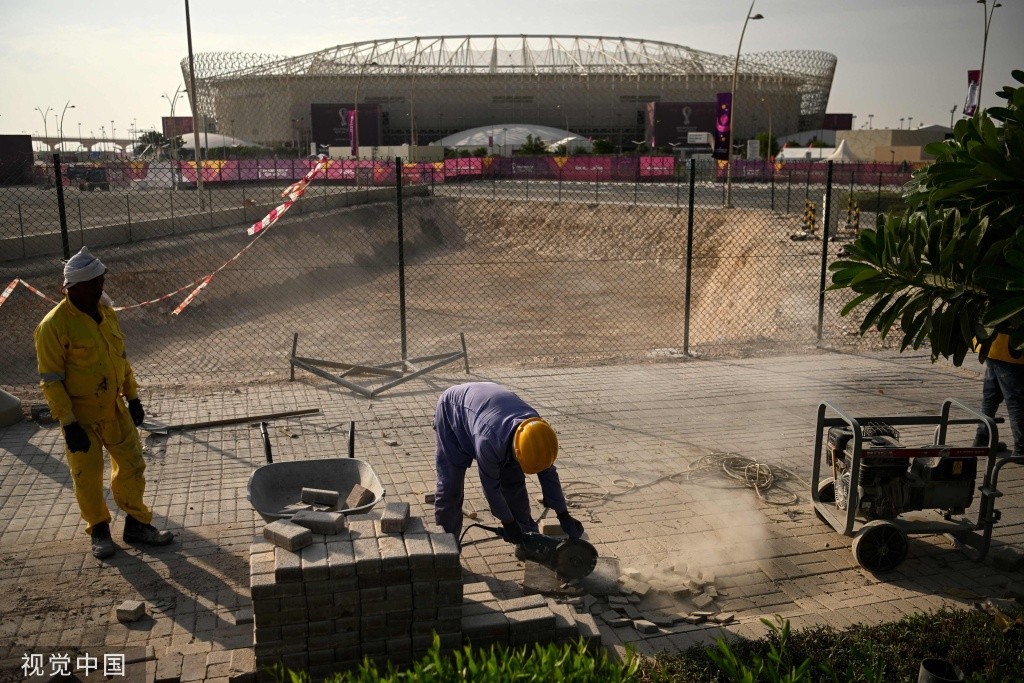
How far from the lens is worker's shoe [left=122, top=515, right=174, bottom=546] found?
18.3 ft

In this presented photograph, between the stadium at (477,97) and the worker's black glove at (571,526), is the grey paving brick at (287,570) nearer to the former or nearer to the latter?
the worker's black glove at (571,526)

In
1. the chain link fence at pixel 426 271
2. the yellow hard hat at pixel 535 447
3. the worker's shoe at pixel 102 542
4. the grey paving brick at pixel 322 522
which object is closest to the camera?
the grey paving brick at pixel 322 522

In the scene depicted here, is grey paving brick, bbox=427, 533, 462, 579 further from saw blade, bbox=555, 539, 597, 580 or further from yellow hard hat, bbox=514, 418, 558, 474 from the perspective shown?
saw blade, bbox=555, 539, 597, 580

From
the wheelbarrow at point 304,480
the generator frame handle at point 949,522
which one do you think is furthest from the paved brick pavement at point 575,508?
the wheelbarrow at point 304,480

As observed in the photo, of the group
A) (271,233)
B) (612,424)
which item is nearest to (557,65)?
(271,233)

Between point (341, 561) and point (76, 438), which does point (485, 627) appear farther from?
point (76, 438)

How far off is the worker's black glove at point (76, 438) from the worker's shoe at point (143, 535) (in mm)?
658

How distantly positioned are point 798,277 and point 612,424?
11.5 m

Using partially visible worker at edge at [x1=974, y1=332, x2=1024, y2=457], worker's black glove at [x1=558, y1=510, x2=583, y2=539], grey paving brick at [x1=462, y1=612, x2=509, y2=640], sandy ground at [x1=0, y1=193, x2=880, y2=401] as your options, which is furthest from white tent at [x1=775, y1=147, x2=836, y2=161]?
grey paving brick at [x1=462, y1=612, x2=509, y2=640]

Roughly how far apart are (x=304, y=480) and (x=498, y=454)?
1344 mm

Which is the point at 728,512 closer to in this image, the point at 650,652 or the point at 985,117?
the point at 650,652

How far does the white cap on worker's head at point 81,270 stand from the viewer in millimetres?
5137

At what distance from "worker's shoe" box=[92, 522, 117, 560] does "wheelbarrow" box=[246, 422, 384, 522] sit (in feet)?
3.95

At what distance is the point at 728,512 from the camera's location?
6.24 metres
